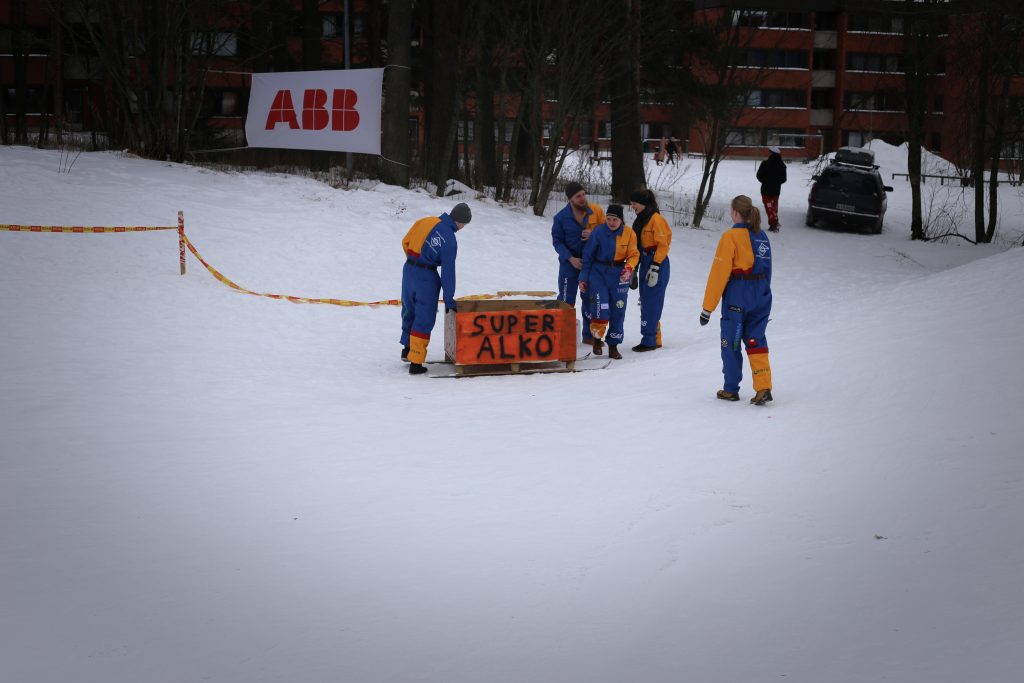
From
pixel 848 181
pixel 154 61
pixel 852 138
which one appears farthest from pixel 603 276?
pixel 852 138

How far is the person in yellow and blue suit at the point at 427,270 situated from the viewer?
34.0 ft

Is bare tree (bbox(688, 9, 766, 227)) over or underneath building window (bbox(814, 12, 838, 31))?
underneath

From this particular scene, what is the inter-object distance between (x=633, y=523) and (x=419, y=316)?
16.3 ft

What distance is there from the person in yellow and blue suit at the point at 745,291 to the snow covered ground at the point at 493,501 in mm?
459

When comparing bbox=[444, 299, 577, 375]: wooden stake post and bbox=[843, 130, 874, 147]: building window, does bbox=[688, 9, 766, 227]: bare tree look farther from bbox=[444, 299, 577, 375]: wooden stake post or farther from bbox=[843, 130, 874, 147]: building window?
bbox=[843, 130, 874, 147]: building window

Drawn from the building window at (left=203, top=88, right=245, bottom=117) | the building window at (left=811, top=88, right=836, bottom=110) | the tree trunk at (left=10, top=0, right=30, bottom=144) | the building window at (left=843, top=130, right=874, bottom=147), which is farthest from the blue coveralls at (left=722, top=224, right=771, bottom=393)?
the building window at (left=811, top=88, right=836, bottom=110)

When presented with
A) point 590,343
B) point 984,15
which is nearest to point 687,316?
point 590,343

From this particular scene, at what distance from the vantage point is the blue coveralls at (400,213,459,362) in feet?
34.0

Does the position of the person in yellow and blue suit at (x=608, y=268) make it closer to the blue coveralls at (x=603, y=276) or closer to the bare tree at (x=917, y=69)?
the blue coveralls at (x=603, y=276)

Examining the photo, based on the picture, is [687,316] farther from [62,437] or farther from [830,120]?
[830,120]

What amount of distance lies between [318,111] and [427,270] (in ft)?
32.2

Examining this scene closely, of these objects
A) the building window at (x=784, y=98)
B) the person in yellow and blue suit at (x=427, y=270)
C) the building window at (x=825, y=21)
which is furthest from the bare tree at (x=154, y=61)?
the building window at (x=825, y=21)

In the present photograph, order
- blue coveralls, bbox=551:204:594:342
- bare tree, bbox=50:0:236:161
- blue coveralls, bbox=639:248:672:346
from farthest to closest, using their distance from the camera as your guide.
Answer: bare tree, bbox=50:0:236:161 → blue coveralls, bbox=551:204:594:342 → blue coveralls, bbox=639:248:672:346

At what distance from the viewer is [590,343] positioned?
12.6 m
